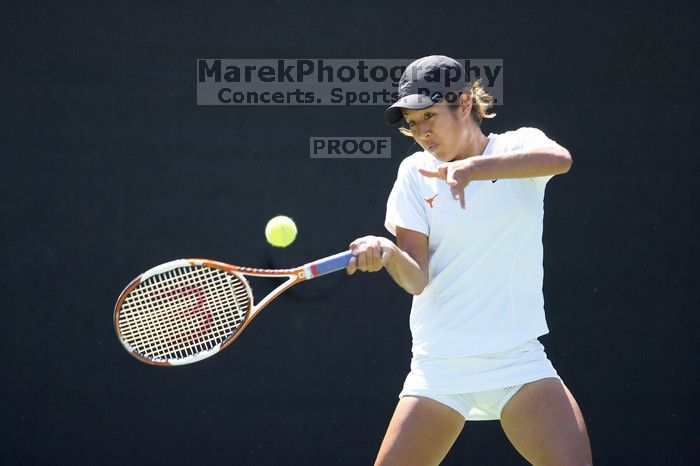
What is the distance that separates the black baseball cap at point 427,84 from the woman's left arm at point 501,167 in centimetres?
23

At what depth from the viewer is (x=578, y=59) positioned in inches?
159

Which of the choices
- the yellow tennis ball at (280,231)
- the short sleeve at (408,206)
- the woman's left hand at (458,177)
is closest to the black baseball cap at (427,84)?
the short sleeve at (408,206)

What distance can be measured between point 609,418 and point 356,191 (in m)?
1.32

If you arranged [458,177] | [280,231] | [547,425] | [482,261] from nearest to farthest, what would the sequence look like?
1. [458,177]
2. [547,425]
3. [482,261]
4. [280,231]

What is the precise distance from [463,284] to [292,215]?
4.82 feet

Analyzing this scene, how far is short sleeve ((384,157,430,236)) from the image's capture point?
2.67m

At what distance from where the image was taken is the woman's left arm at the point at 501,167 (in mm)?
2312

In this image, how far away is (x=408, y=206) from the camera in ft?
8.82

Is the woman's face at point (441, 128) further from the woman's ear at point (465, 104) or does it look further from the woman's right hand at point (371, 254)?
the woman's right hand at point (371, 254)

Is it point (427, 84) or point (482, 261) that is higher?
point (427, 84)

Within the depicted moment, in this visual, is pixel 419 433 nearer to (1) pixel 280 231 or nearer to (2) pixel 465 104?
(2) pixel 465 104

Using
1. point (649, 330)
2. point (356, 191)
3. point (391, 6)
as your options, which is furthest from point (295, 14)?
point (649, 330)

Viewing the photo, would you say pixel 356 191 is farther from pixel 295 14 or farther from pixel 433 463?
pixel 433 463

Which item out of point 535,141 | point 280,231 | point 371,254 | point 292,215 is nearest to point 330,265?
point 371,254
